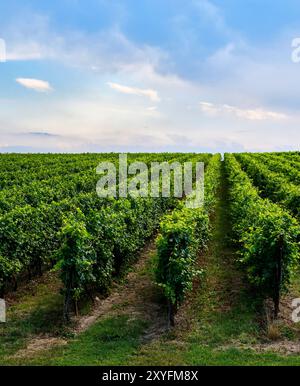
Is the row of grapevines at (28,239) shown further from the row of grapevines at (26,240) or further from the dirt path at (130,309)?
the dirt path at (130,309)

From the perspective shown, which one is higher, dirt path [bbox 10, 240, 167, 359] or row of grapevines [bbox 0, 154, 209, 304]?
row of grapevines [bbox 0, 154, 209, 304]

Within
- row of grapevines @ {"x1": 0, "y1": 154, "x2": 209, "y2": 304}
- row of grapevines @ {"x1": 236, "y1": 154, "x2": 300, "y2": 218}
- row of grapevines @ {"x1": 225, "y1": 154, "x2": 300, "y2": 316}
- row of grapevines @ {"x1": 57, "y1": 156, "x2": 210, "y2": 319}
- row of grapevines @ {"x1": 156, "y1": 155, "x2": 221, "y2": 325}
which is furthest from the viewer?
row of grapevines @ {"x1": 236, "y1": 154, "x2": 300, "y2": 218}

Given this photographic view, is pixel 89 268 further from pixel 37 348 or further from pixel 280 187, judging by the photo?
pixel 280 187

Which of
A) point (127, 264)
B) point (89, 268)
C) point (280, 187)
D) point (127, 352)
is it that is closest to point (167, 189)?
point (280, 187)

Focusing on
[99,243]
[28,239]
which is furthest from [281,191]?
[28,239]

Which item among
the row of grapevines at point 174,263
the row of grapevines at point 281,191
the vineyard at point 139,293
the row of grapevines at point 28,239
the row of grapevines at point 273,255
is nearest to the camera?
the vineyard at point 139,293

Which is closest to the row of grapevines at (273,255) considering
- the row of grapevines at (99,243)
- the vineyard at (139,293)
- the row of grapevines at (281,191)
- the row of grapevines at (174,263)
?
the vineyard at (139,293)

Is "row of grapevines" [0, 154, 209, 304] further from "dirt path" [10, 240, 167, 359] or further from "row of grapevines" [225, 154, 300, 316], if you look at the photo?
"row of grapevines" [225, 154, 300, 316]

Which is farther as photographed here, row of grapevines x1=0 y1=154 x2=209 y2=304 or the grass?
row of grapevines x1=0 y1=154 x2=209 y2=304

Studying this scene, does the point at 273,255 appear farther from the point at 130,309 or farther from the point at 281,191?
the point at 281,191

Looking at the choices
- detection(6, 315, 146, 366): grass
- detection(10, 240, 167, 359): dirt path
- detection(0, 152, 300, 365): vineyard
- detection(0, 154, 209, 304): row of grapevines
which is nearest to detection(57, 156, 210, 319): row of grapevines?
detection(0, 152, 300, 365): vineyard

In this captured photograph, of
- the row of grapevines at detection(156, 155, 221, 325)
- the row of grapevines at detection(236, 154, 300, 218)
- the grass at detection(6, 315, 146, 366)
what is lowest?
the grass at detection(6, 315, 146, 366)

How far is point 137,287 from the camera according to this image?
48.8 feet

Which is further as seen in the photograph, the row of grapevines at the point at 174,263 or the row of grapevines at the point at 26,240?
the row of grapevines at the point at 26,240
